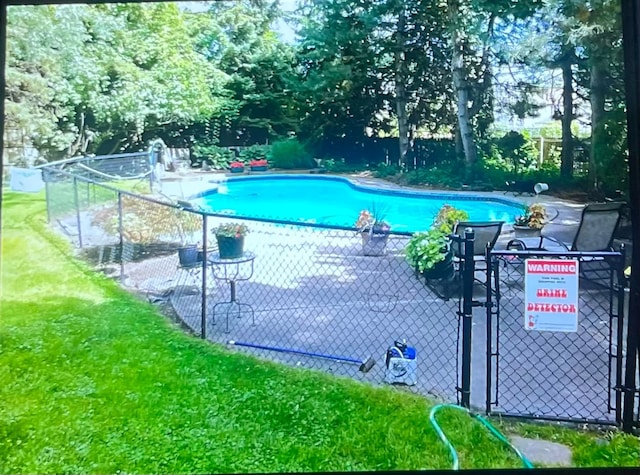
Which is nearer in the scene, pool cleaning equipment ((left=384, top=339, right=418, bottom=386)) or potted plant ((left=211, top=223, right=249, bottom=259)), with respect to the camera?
pool cleaning equipment ((left=384, top=339, right=418, bottom=386))

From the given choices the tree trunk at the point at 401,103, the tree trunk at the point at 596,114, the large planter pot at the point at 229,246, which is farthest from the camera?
the tree trunk at the point at 401,103

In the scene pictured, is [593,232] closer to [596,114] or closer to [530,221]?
[530,221]

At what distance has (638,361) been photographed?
2352mm

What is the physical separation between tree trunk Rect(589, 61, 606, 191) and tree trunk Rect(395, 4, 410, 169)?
0.83m

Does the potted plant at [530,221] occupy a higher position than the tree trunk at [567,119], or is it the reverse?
the tree trunk at [567,119]

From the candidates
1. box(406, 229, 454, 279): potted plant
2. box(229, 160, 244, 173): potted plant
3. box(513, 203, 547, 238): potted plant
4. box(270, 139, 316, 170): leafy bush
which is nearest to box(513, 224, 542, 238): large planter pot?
box(513, 203, 547, 238): potted plant

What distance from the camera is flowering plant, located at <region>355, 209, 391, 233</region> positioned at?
2646mm

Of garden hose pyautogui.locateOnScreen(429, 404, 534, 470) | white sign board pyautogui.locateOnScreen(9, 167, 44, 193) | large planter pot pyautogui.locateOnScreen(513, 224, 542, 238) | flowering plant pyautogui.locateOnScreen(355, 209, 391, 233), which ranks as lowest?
garden hose pyautogui.locateOnScreen(429, 404, 534, 470)

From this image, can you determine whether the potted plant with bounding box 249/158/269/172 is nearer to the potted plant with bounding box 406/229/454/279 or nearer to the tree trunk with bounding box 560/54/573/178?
the potted plant with bounding box 406/229/454/279

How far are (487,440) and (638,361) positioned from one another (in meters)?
0.71

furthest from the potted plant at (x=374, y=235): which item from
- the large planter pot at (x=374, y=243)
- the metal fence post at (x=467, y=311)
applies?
the metal fence post at (x=467, y=311)

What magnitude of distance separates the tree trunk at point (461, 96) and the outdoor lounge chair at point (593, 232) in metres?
0.48

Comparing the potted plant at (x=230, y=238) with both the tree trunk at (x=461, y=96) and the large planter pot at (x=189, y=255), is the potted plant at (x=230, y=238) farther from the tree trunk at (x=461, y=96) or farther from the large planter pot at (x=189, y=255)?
the tree trunk at (x=461, y=96)

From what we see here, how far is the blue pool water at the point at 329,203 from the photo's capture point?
8.71 ft
